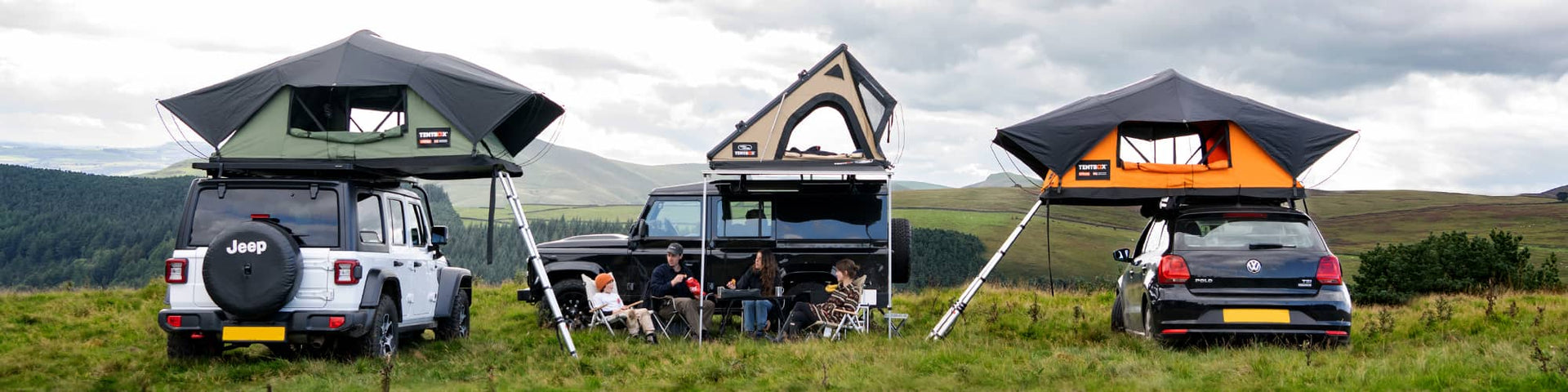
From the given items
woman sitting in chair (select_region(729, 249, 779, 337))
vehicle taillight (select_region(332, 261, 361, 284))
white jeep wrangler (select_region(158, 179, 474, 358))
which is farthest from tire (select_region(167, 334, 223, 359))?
woman sitting in chair (select_region(729, 249, 779, 337))

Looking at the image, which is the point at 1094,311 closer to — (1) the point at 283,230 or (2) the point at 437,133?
(2) the point at 437,133

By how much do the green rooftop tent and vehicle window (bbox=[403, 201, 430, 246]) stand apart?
19.7 inches

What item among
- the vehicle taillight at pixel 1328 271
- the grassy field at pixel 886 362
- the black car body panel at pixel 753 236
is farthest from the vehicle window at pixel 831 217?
the vehicle taillight at pixel 1328 271

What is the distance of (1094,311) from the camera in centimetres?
1524

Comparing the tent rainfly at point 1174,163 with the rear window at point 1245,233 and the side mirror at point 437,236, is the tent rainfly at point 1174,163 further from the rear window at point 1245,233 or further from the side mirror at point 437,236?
the side mirror at point 437,236

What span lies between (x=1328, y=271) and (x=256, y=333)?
9549 mm

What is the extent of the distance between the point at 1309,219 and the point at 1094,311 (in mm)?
4722

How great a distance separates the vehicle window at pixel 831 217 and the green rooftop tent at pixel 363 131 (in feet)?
10.8

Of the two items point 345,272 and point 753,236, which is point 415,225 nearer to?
point 345,272

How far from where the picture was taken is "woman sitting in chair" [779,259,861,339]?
41.6 ft

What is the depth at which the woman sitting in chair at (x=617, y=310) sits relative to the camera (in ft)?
42.0

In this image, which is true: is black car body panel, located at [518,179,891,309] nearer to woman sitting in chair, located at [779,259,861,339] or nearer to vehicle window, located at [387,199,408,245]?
woman sitting in chair, located at [779,259,861,339]

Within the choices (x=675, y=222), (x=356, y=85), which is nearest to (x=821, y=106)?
(x=675, y=222)

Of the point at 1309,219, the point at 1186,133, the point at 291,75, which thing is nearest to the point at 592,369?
the point at 291,75
